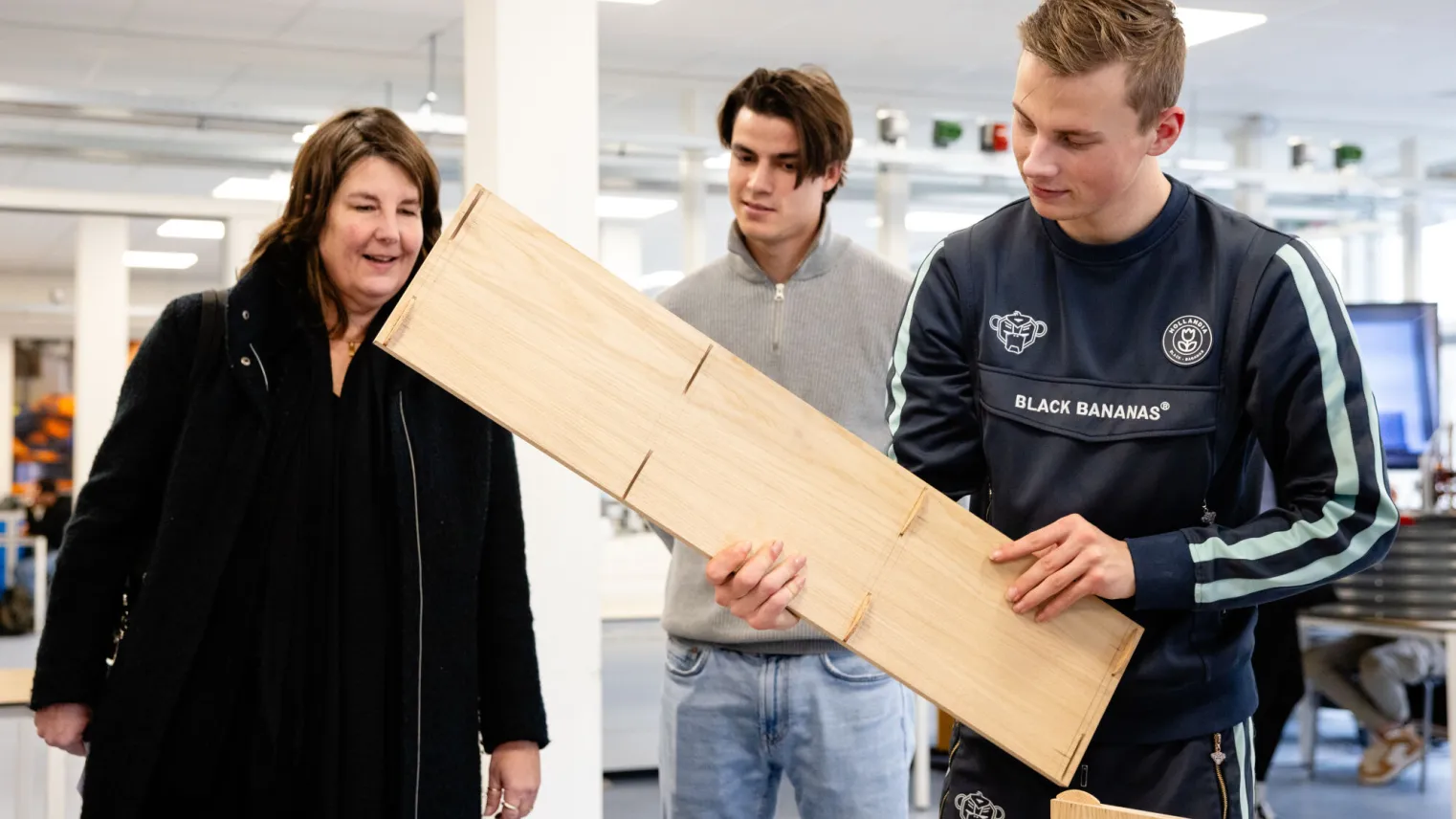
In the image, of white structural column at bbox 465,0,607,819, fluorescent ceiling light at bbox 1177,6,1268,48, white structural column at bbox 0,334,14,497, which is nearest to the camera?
white structural column at bbox 465,0,607,819

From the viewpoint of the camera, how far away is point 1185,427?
137 centimetres

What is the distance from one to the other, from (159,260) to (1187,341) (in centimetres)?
1489

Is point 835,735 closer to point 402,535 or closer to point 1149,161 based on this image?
point 402,535

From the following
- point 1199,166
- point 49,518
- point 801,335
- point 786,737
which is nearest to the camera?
point 786,737

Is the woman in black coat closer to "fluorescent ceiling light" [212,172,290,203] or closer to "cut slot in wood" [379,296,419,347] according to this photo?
"cut slot in wood" [379,296,419,347]

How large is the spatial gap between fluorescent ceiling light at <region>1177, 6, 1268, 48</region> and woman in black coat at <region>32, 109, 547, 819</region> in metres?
5.02

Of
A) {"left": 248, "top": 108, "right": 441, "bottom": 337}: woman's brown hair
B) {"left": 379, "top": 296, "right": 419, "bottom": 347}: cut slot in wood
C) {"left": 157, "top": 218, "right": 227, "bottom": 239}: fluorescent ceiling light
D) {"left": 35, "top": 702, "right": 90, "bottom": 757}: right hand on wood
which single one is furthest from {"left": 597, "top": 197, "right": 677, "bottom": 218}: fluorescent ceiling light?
{"left": 379, "top": 296, "right": 419, "bottom": 347}: cut slot in wood

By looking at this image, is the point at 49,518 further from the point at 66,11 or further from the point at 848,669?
the point at 848,669

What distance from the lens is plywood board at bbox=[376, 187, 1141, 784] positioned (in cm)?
133

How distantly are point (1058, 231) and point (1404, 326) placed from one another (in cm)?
495

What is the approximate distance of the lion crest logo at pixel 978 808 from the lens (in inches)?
57.1

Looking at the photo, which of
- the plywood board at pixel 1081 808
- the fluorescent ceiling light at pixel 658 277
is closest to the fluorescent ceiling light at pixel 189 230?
the fluorescent ceiling light at pixel 658 277

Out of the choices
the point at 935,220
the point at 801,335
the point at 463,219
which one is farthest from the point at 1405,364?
the point at 935,220

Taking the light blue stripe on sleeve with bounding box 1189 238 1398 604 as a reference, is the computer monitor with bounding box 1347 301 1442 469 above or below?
above
